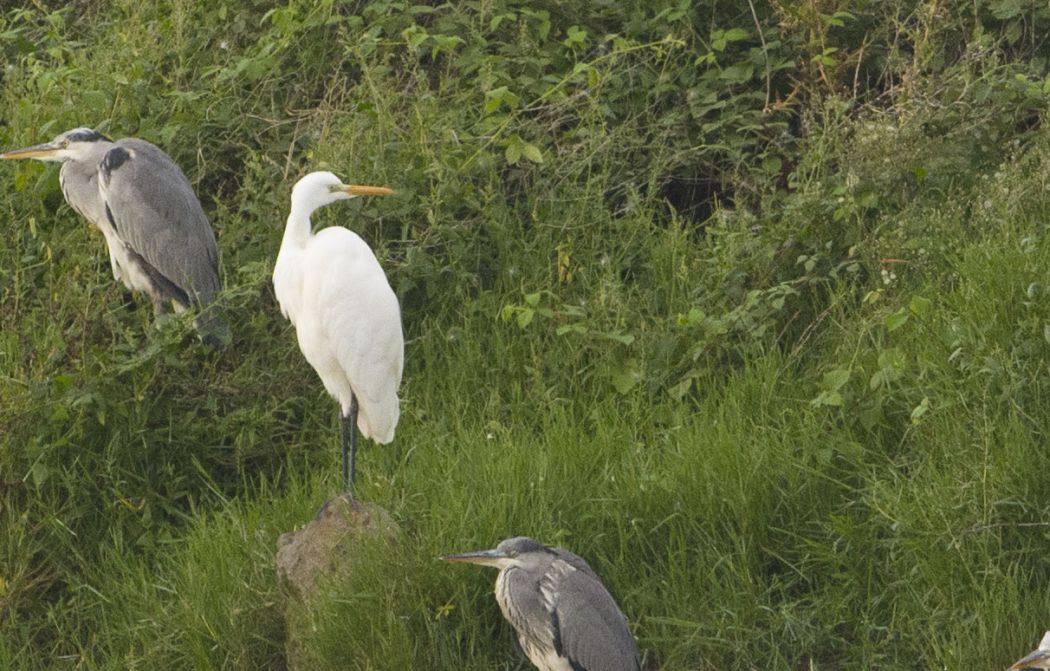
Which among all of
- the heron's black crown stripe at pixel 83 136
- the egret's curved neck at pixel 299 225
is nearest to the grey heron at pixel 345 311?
the egret's curved neck at pixel 299 225

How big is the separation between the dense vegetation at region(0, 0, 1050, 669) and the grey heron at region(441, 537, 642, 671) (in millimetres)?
295

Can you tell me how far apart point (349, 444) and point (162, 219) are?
1.52m

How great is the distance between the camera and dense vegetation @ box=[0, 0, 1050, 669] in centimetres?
534

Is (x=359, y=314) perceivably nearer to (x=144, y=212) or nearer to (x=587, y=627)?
(x=587, y=627)

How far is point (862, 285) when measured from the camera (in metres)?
6.47

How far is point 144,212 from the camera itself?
7027mm

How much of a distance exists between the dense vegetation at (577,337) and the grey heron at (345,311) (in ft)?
0.86

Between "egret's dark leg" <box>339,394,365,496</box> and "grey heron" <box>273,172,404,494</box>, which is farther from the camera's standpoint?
"egret's dark leg" <box>339,394,365,496</box>

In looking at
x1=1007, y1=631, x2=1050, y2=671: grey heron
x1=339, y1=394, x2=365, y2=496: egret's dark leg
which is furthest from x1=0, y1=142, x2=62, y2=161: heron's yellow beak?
x1=1007, y1=631, x2=1050, y2=671: grey heron

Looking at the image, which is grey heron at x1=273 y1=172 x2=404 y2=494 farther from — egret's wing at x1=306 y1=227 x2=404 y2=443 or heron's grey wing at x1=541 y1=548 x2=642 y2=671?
heron's grey wing at x1=541 y1=548 x2=642 y2=671

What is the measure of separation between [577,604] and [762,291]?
5.70ft

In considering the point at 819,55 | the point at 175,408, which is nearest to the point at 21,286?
the point at 175,408

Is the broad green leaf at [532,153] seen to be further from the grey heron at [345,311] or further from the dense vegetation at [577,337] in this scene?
the grey heron at [345,311]

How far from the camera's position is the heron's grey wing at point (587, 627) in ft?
16.4
